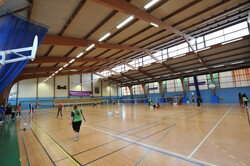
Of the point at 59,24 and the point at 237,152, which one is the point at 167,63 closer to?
the point at 59,24

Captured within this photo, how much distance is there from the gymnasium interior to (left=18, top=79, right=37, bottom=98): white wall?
189 mm

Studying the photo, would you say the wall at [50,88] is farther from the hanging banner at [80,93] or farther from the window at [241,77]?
the window at [241,77]

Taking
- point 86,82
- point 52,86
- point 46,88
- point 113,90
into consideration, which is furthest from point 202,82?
Answer: point 46,88

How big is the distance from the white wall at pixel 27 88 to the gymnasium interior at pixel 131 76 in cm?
19

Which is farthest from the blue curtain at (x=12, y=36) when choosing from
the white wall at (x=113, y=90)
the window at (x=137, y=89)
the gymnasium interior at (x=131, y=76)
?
the white wall at (x=113, y=90)

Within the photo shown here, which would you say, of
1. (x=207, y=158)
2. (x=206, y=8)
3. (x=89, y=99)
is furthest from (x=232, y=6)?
(x=89, y=99)

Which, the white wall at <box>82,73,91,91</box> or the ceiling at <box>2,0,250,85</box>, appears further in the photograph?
the white wall at <box>82,73,91,91</box>

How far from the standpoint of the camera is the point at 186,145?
4.95 metres

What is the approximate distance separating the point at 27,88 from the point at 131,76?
2770 cm

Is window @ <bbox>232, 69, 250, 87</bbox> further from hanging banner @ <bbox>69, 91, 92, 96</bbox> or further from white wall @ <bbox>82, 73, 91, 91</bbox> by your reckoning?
hanging banner @ <bbox>69, 91, 92, 96</bbox>

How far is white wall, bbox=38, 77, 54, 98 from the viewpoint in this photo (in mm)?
32169

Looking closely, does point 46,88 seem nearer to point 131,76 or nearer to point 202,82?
point 131,76

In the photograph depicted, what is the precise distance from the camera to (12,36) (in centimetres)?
747

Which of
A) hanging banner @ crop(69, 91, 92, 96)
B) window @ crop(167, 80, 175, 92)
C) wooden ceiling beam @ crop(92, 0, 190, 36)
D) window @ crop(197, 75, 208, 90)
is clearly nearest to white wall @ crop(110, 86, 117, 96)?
hanging banner @ crop(69, 91, 92, 96)
